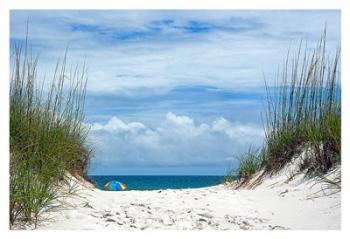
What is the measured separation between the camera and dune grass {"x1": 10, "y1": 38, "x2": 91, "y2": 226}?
333 cm

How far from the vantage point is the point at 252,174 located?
5566 millimetres

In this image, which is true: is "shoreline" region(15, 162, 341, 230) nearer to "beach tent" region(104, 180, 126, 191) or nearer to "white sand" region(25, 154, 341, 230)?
"white sand" region(25, 154, 341, 230)

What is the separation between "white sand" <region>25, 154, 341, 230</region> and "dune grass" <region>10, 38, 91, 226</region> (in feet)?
0.46

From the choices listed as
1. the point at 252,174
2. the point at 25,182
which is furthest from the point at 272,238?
the point at 252,174

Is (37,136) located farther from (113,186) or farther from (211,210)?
(113,186)

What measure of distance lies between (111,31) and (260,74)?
3.77 feet

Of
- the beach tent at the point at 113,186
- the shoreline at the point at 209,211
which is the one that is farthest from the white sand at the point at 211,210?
the beach tent at the point at 113,186

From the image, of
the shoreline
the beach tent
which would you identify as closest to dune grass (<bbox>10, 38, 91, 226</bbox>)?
the shoreline

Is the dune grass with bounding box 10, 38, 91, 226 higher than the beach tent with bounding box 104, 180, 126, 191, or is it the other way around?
the dune grass with bounding box 10, 38, 91, 226

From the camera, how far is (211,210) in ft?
12.7

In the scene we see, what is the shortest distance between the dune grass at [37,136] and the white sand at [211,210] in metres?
0.14
